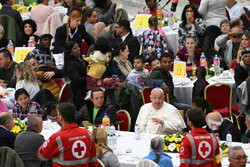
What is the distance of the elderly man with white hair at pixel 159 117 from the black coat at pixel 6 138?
7.55ft

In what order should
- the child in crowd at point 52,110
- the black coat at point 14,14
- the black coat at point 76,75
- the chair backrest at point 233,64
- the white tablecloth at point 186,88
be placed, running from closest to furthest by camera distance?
1. the child in crowd at point 52,110
2. the black coat at point 76,75
3. the white tablecloth at point 186,88
4. the chair backrest at point 233,64
5. the black coat at point 14,14

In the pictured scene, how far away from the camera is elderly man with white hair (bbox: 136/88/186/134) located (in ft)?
31.3

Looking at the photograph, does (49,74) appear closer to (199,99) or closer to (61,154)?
(199,99)

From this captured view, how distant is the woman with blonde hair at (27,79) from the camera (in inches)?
426

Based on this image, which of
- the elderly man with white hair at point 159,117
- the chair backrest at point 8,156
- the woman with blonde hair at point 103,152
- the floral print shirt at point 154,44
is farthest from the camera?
the floral print shirt at point 154,44

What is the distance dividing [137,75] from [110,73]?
56 cm

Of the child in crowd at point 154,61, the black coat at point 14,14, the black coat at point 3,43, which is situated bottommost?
the child in crowd at point 154,61

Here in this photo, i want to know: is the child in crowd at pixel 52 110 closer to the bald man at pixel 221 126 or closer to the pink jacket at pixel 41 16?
the bald man at pixel 221 126

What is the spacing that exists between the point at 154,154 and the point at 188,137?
44cm

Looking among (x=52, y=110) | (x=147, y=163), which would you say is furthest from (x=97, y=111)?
(x=147, y=163)

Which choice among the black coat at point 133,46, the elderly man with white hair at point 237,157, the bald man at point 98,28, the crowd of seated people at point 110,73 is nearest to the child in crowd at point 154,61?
Result: the crowd of seated people at point 110,73

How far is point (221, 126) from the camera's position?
9.08m

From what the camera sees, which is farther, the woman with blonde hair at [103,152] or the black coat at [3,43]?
the black coat at [3,43]

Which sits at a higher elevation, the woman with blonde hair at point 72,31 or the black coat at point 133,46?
the woman with blonde hair at point 72,31
